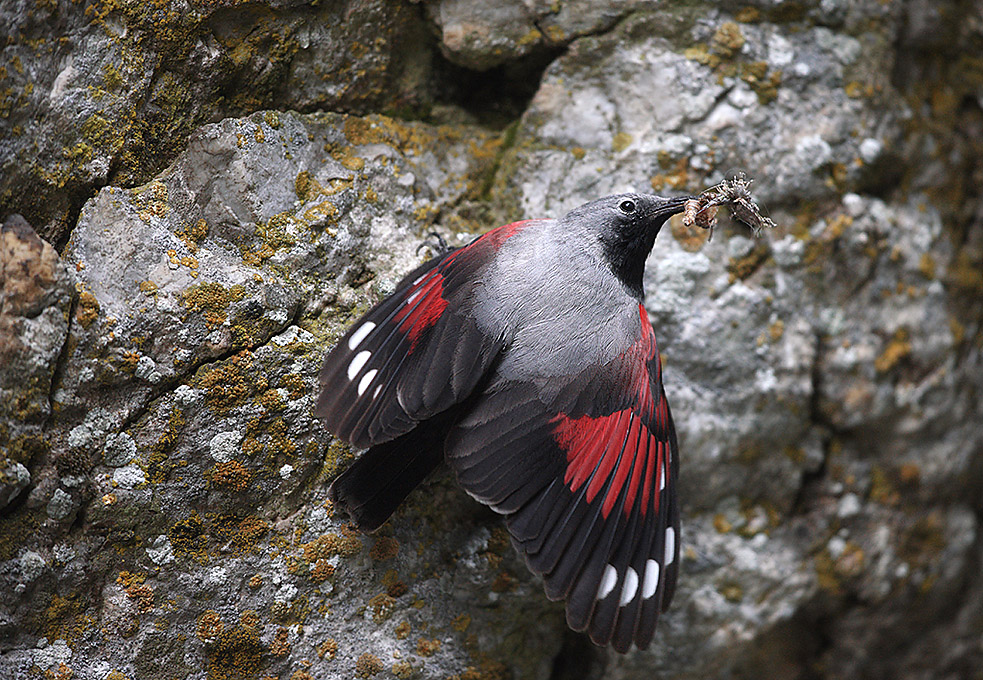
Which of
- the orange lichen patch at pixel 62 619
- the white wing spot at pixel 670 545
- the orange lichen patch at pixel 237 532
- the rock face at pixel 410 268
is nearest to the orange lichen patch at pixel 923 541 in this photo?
the rock face at pixel 410 268

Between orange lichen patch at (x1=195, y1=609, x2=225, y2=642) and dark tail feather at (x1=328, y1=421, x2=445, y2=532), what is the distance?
0.47 meters

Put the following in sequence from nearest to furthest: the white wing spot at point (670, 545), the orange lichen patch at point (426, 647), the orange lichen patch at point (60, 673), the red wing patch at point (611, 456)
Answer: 1. the orange lichen patch at point (60, 673)
2. the red wing patch at point (611, 456)
3. the white wing spot at point (670, 545)
4. the orange lichen patch at point (426, 647)

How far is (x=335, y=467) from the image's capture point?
2482 mm

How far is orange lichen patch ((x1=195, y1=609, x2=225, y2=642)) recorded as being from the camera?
232 centimetres

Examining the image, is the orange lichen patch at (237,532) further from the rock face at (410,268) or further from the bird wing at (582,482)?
the bird wing at (582,482)

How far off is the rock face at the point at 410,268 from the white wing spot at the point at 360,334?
5.2 inches

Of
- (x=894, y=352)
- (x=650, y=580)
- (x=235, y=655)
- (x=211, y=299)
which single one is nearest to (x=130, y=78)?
(x=211, y=299)

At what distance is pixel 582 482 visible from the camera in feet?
7.62

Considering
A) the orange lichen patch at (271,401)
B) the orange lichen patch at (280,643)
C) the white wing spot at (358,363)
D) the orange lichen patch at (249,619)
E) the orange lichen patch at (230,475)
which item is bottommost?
the orange lichen patch at (280,643)

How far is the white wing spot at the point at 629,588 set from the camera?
2.34 m

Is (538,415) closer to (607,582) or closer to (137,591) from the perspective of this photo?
(607,582)

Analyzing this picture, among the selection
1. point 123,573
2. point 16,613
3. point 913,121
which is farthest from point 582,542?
point 913,121

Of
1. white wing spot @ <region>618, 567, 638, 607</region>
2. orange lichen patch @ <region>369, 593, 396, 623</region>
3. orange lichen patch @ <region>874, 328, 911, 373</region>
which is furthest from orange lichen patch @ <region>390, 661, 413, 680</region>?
orange lichen patch @ <region>874, 328, 911, 373</region>

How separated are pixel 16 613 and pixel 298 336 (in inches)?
42.7
